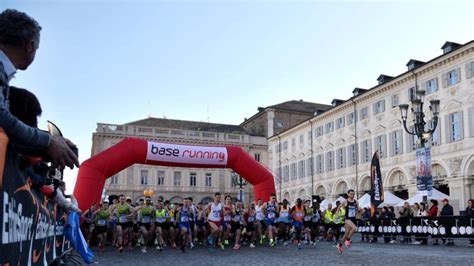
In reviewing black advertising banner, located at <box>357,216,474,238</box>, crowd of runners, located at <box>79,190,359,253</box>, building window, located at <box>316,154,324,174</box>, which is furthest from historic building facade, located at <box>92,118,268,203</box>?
black advertising banner, located at <box>357,216,474,238</box>

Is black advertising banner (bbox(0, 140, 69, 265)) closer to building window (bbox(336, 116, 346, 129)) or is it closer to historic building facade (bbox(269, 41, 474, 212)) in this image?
historic building facade (bbox(269, 41, 474, 212))

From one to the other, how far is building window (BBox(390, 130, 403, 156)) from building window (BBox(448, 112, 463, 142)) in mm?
5554

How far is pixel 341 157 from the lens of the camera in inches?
1924

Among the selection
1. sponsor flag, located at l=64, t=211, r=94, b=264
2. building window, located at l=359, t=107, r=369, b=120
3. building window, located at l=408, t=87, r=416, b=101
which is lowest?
sponsor flag, located at l=64, t=211, r=94, b=264

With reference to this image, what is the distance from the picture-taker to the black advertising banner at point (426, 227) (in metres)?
17.9

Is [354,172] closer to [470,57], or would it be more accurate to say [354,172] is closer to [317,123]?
[317,123]

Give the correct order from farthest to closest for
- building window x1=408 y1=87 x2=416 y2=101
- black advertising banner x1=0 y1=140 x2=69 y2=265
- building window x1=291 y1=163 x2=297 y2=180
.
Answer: building window x1=291 y1=163 x2=297 y2=180, building window x1=408 y1=87 x2=416 y2=101, black advertising banner x1=0 y1=140 x2=69 y2=265

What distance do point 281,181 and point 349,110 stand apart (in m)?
17.8

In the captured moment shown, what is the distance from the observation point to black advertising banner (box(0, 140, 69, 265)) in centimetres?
250

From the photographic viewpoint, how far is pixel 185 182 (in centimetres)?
6856

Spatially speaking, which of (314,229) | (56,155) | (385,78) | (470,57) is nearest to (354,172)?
(385,78)

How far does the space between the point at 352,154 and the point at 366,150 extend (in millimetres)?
2364

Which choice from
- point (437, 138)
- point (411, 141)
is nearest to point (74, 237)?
point (437, 138)

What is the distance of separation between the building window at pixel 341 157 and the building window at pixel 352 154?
1.17m
